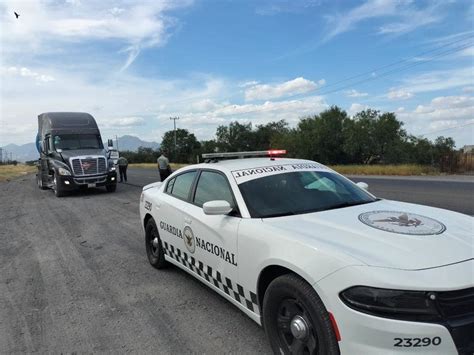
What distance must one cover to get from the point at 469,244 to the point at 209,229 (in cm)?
222

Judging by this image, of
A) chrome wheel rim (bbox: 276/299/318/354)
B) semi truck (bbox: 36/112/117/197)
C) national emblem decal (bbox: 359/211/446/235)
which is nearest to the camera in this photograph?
chrome wheel rim (bbox: 276/299/318/354)

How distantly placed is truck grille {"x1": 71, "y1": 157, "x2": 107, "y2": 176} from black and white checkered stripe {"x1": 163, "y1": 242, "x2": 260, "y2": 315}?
44.6 ft

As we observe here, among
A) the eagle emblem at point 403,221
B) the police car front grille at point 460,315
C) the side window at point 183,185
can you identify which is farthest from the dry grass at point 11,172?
the police car front grille at point 460,315

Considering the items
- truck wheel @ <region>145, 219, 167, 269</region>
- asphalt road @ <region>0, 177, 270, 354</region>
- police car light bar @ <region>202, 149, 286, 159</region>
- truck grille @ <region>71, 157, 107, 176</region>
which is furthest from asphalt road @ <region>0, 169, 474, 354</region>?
A: truck grille @ <region>71, 157, 107, 176</region>

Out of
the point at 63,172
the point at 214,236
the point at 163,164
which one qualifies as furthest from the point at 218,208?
the point at 63,172

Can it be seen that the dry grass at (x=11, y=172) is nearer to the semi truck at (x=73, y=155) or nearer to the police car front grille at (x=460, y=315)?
the semi truck at (x=73, y=155)

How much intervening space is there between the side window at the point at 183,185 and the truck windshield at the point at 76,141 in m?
14.5

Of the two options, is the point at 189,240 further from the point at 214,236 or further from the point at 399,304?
the point at 399,304

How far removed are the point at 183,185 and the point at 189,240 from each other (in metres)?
0.91

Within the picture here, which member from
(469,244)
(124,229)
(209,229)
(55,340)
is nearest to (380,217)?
(469,244)

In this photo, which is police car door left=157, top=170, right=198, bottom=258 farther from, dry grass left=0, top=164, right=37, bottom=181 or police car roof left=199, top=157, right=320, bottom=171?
dry grass left=0, top=164, right=37, bottom=181

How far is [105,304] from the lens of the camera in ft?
15.5

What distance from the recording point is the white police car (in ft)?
7.68

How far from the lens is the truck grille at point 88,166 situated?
17.6 meters
